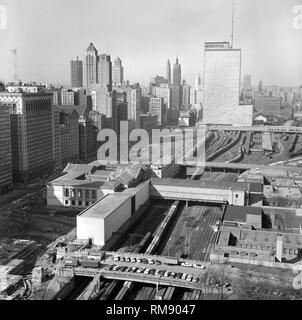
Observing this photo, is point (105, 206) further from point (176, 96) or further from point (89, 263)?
point (176, 96)

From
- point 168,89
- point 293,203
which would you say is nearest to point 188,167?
point 293,203

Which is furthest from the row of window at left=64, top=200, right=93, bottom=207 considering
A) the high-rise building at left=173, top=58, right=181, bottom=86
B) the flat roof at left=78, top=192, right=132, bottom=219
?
the high-rise building at left=173, top=58, right=181, bottom=86

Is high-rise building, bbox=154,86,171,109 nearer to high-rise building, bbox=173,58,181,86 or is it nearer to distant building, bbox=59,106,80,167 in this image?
high-rise building, bbox=173,58,181,86

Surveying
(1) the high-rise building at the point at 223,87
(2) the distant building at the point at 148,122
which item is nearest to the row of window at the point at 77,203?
(2) the distant building at the point at 148,122

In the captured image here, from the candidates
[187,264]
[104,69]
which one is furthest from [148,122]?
[187,264]
